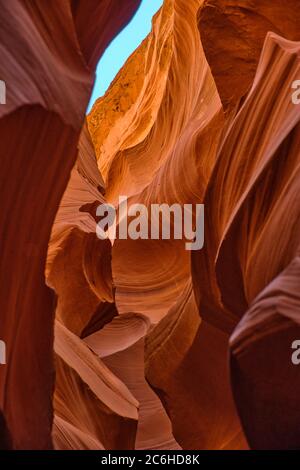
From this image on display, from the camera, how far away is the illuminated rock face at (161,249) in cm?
291

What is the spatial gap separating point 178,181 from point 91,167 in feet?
2.06

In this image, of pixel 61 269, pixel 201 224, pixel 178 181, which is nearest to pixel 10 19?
pixel 201 224

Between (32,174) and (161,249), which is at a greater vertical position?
(32,174)

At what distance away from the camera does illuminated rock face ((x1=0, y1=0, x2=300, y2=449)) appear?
2.91m

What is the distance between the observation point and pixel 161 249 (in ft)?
21.2

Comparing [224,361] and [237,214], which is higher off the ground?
[237,214]

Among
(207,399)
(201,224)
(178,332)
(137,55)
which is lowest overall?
(207,399)

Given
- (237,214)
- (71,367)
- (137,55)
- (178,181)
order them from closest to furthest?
1. (237,214)
2. (71,367)
3. (178,181)
4. (137,55)

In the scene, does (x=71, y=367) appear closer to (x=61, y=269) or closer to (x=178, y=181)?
(x=61, y=269)

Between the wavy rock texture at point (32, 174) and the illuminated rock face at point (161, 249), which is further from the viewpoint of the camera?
the illuminated rock face at point (161, 249)

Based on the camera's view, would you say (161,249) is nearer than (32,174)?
No

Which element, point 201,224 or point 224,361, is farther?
point 224,361

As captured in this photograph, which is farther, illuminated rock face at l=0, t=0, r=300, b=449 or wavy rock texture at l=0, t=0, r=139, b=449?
illuminated rock face at l=0, t=0, r=300, b=449
